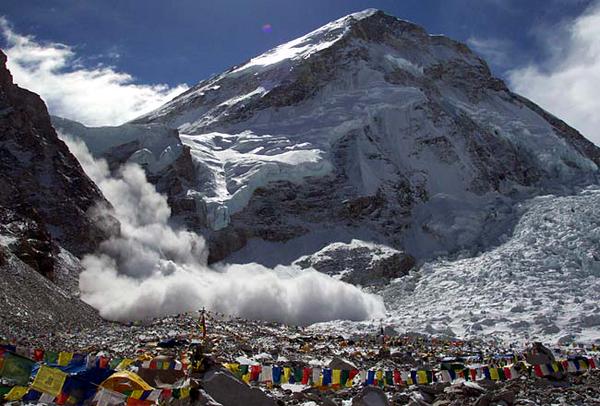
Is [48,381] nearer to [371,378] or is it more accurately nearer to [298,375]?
[298,375]

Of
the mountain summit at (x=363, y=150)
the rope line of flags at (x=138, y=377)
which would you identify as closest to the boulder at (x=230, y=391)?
the rope line of flags at (x=138, y=377)

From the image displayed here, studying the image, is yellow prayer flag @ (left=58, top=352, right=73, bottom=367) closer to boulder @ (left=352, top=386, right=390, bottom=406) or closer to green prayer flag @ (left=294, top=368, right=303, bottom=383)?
green prayer flag @ (left=294, top=368, right=303, bottom=383)

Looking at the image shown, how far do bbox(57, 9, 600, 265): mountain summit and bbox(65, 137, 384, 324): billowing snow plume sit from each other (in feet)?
14.6

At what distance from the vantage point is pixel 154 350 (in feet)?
88.4

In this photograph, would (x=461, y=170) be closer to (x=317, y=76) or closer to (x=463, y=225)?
(x=463, y=225)

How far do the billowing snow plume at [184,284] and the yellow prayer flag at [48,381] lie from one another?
33.1 m

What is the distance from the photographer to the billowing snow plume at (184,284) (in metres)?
47.1

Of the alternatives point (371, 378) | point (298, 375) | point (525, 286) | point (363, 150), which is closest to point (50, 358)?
point (298, 375)

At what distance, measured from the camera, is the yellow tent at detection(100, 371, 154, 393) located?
42.5ft

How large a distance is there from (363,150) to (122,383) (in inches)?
2748

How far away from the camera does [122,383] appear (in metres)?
13.2

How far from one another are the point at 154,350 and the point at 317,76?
79.9 meters

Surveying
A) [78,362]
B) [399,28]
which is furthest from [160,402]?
[399,28]

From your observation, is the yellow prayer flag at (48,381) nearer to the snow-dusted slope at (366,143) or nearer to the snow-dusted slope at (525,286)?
the snow-dusted slope at (525,286)
